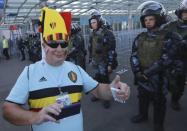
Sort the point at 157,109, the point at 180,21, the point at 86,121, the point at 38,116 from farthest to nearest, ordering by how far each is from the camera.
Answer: the point at 86,121
the point at 180,21
the point at 157,109
the point at 38,116

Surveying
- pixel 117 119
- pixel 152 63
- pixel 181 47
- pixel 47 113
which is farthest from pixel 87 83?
pixel 117 119

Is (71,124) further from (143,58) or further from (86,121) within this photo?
(86,121)

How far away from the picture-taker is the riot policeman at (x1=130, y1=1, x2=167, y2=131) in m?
3.35

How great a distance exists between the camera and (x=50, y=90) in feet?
5.31

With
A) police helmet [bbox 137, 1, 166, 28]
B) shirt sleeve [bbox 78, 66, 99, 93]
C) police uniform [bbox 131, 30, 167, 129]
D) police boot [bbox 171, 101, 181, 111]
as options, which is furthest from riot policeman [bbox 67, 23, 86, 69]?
shirt sleeve [bbox 78, 66, 99, 93]

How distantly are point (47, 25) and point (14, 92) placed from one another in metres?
0.42

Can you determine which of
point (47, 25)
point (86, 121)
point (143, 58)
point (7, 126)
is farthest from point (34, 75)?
point (7, 126)

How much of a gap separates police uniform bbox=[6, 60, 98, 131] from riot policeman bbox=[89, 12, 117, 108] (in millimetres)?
3024

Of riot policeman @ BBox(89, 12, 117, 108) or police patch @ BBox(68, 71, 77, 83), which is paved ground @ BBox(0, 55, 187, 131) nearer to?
riot policeman @ BBox(89, 12, 117, 108)

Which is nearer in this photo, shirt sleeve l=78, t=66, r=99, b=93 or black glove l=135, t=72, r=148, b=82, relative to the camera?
shirt sleeve l=78, t=66, r=99, b=93

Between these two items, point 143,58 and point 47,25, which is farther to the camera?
point 143,58

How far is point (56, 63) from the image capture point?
1.66 meters

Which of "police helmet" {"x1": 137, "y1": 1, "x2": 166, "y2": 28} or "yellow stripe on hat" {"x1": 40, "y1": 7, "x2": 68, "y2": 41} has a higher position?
"police helmet" {"x1": 137, "y1": 1, "x2": 166, "y2": 28}

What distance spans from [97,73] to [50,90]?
11.2 ft
